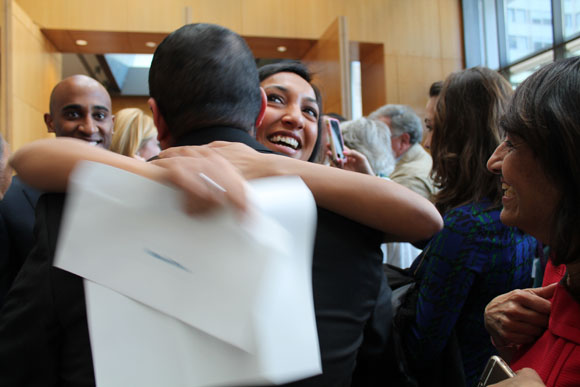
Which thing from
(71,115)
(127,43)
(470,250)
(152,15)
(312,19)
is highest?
(152,15)

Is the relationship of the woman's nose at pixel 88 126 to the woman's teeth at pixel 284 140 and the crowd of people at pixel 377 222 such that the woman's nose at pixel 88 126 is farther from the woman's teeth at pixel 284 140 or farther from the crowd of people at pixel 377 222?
the woman's teeth at pixel 284 140

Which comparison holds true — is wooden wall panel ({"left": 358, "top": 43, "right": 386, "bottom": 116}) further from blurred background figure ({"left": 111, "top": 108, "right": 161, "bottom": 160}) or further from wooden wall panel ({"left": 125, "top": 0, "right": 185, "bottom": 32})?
blurred background figure ({"left": 111, "top": 108, "right": 161, "bottom": 160})

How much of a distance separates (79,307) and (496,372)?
2.48ft

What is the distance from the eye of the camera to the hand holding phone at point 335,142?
2.34 m

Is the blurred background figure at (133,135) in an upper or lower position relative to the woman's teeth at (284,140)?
upper

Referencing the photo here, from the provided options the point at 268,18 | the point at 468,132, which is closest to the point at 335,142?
the point at 468,132

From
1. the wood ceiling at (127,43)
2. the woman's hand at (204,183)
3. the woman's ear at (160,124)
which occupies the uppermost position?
the wood ceiling at (127,43)

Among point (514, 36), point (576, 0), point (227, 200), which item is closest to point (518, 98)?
point (227, 200)

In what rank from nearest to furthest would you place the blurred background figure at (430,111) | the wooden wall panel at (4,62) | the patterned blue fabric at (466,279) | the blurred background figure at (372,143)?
the patterned blue fabric at (466,279), the blurred background figure at (430,111), the blurred background figure at (372,143), the wooden wall panel at (4,62)

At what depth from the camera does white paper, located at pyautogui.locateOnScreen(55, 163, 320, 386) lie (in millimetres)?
596

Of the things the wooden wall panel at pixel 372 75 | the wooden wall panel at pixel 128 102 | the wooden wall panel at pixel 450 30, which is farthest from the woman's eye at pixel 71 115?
the wooden wall panel at pixel 128 102

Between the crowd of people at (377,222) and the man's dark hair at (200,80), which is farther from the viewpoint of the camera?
the man's dark hair at (200,80)

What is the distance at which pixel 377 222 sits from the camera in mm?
797

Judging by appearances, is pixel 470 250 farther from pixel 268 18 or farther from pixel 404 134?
pixel 268 18
